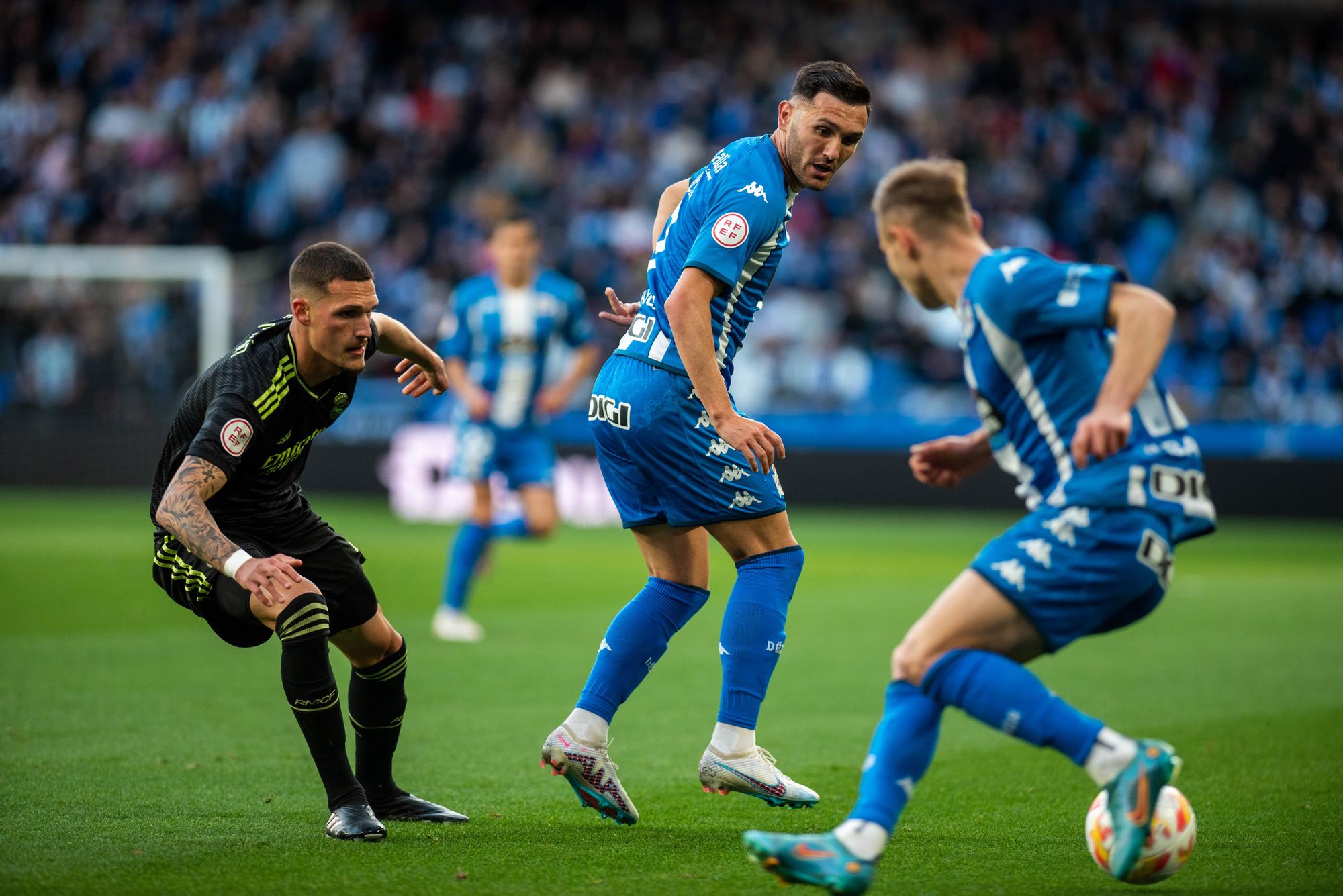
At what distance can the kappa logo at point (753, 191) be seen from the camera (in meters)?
4.59

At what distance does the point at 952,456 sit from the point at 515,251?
18.9 feet

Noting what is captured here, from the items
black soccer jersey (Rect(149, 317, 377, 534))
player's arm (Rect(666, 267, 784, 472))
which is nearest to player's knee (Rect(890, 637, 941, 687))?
player's arm (Rect(666, 267, 784, 472))

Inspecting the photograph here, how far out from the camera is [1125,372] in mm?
3531

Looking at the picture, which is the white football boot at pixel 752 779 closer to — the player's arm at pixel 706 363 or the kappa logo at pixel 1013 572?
the player's arm at pixel 706 363

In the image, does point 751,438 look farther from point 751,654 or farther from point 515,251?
point 515,251

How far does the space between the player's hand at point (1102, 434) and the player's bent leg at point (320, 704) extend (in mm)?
2200

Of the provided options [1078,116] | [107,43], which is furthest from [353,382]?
[107,43]

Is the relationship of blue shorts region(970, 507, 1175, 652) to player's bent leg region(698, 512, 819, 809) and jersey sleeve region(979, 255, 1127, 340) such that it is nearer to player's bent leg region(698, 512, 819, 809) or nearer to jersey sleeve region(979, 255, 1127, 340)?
jersey sleeve region(979, 255, 1127, 340)

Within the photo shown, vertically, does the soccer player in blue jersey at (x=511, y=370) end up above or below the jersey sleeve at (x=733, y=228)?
below

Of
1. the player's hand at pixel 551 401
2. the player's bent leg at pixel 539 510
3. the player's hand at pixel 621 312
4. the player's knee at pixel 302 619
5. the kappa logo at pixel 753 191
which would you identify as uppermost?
the kappa logo at pixel 753 191

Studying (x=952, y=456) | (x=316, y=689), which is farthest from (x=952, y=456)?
(x=316, y=689)

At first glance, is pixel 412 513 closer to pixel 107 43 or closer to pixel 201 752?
A: pixel 107 43

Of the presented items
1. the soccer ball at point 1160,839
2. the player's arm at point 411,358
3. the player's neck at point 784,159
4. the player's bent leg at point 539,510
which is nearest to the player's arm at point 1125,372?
the soccer ball at point 1160,839

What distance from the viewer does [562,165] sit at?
22.2 meters
